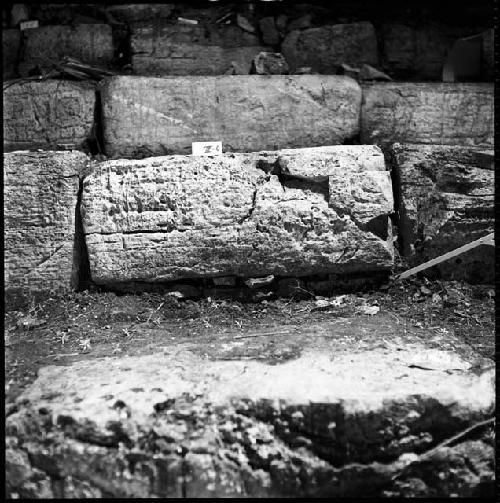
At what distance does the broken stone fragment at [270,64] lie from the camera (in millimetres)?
2980

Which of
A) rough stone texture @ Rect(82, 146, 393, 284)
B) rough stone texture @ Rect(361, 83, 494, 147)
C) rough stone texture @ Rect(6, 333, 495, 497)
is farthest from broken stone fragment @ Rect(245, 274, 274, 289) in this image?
rough stone texture @ Rect(361, 83, 494, 147)

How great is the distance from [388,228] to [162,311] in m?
1.27

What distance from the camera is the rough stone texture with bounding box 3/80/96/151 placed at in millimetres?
2863

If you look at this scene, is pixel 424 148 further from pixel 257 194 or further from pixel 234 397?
pixel 234 397

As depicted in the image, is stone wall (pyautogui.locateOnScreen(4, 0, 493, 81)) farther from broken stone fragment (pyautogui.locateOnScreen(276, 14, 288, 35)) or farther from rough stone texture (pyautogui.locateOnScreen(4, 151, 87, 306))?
rough stone texture (pyautogui.locateOnScreen(4, 151, 87, 306))

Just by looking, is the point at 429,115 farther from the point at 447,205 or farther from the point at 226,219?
the point at 226,219

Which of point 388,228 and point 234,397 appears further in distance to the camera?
point 388,228

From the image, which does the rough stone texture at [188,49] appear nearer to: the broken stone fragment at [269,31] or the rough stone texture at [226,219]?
the broken stone fragment at [269,31]

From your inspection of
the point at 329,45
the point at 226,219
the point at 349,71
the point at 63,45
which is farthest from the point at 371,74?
the point at 63,45

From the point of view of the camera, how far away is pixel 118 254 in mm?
2672

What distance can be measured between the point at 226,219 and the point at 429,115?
136 cm

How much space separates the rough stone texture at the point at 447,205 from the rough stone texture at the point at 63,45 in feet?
6.14

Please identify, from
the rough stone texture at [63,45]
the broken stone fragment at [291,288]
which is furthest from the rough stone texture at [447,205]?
the rough stone texture at [63,45]

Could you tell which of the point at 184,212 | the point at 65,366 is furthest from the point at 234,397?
the point at 184,212
